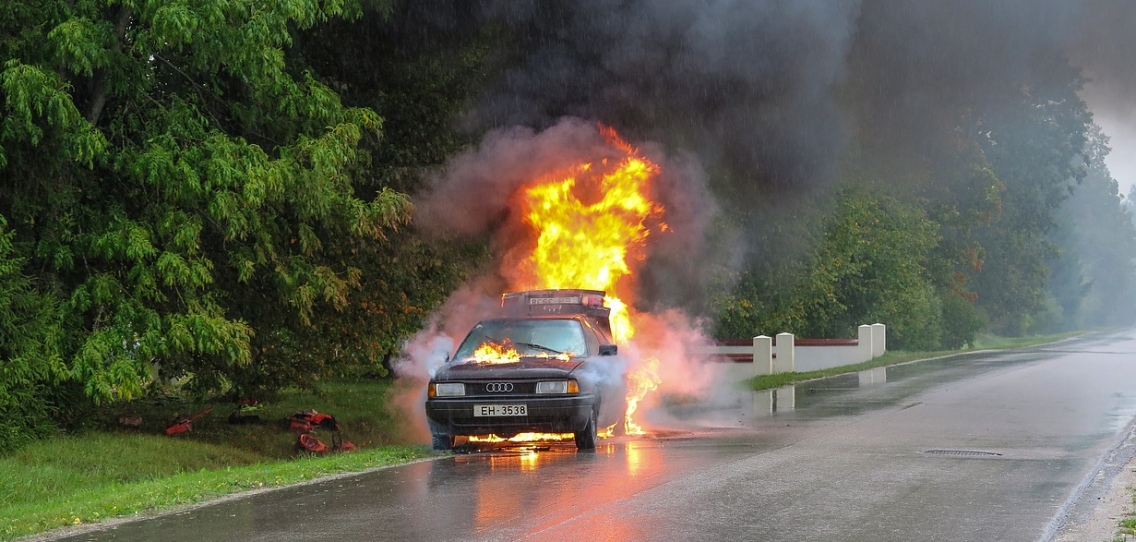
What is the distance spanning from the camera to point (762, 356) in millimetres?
31344

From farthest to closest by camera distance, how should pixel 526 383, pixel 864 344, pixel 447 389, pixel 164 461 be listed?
pixel 864 344, pixel 164 461, pixel 447 389, pixel 526 383

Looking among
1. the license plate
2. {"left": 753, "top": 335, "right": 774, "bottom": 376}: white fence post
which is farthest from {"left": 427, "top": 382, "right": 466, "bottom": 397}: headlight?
{"left": 753, "top": 335, "right": 774, "bottom": 376}: white fence post

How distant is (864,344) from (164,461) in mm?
27057

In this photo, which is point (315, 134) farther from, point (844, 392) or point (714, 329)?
point (714, 329)

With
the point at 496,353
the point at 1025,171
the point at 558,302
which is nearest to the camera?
the point at 496,353

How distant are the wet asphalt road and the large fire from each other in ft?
10.5

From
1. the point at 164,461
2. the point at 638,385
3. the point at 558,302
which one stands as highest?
the point at 558,302

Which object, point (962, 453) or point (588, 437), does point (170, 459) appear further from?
point (962, 453)

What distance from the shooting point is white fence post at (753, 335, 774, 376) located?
1227 inches

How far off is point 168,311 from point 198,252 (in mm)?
896

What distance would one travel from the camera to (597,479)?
1063 centimetres

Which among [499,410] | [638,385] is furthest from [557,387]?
[638,385]

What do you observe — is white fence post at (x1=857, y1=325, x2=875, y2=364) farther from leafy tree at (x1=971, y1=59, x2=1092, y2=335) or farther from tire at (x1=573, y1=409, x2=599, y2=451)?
tire at (x1=573, y1=409, x2=599, y2=451)

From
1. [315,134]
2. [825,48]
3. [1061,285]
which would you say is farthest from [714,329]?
[1061,285]
